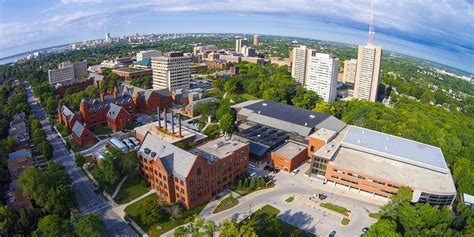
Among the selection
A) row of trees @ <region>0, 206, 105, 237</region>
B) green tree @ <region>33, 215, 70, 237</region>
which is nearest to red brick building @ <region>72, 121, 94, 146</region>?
row of trees @ <region>0, 206, 105, 237</region>

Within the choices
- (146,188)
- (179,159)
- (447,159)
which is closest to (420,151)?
(447,159)

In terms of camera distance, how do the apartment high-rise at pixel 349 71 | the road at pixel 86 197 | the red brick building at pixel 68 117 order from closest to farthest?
the road at pixel 86 197 → the red brick building at pixel 68 117 → the apartment high-rise at pixel 349 71

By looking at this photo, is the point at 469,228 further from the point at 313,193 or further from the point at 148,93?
the point at 148,93

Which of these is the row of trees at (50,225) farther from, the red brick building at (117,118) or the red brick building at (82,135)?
the red brick building at (117,118)

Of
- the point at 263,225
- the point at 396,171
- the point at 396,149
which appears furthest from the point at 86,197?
the point at 396,149

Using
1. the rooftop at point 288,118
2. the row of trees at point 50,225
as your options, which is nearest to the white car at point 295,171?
the rooftop at point 288,118

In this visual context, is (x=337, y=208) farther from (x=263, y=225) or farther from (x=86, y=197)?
(x=86, y=197)
